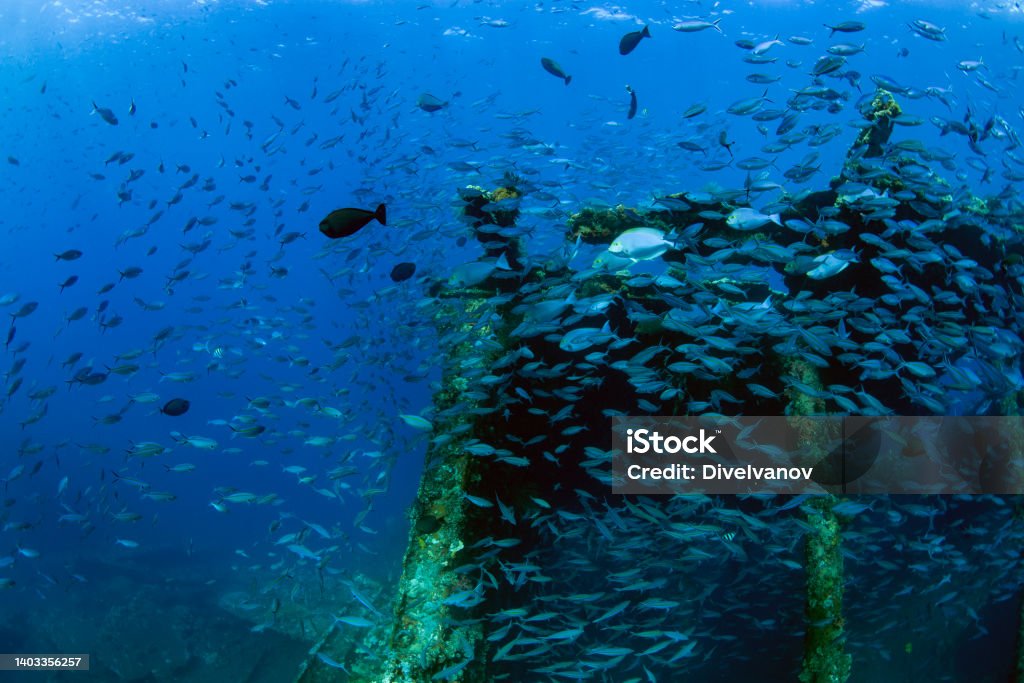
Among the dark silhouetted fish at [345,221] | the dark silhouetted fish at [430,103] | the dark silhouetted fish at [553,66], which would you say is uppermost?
the dark silhouetted fish at [553,66]

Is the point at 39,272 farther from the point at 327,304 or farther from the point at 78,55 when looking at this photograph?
the point at 78,55

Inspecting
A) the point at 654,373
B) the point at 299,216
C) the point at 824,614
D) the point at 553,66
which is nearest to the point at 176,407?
the point at 654,373

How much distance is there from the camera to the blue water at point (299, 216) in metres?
10.5

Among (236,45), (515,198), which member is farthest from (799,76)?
(515,198)

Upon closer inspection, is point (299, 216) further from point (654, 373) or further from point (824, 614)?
point (824, 614)

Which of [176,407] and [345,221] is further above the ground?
[345,221]

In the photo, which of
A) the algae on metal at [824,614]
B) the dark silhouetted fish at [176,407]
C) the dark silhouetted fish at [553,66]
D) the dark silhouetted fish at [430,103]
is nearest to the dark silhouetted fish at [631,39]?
the dark silhouetted fish at [553,66]

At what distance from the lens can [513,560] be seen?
7.12m

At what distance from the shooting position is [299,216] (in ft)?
352

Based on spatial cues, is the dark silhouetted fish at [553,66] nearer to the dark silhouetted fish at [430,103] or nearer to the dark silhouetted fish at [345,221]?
the dark silhouetted fish at [430,103]

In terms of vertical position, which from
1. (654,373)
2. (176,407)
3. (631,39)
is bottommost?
(176,407)

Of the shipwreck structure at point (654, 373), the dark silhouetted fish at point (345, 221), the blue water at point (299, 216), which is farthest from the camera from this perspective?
the blue water at point (299, 216)

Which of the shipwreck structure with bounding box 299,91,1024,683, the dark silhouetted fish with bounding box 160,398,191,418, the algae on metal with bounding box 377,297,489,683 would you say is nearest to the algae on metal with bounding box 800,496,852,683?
the shipwreck structure with bounding box 299,91,1024,683

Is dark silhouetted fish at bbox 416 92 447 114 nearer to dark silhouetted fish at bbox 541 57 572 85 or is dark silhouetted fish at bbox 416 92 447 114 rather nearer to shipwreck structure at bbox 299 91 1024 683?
dark silhouetted fish at bbox 541 57 572 85
